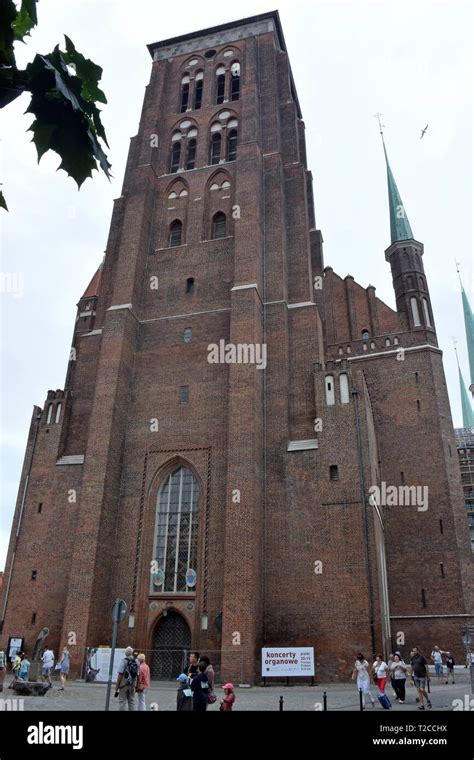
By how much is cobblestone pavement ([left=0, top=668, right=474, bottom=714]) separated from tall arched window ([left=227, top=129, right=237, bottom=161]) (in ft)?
80.2

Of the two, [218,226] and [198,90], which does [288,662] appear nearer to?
[218,226]

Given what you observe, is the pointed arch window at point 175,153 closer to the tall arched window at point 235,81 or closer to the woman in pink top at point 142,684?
the tall arched window at point 235,81

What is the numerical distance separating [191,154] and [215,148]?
1.35 m

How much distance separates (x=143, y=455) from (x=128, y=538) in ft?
10.7

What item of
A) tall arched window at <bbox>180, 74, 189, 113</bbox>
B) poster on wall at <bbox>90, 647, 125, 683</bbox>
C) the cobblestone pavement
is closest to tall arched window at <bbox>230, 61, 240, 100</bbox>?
tall arched window at <bbox>180, 74, 189, 113</bbox>

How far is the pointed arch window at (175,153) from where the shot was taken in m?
32.2

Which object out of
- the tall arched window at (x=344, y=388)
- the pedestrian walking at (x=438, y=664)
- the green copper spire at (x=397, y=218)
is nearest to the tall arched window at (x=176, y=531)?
the tall arched window at (x=344, y=388)

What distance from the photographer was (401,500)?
27344mm

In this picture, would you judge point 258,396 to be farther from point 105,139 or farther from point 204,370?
point 105,139

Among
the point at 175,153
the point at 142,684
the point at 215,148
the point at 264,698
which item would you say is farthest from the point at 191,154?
the point at 142,684

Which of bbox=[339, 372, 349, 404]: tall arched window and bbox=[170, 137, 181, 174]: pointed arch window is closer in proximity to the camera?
bbox=[339, 372, 349, 404]: tall arched window

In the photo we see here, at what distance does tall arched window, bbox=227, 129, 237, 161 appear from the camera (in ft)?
102

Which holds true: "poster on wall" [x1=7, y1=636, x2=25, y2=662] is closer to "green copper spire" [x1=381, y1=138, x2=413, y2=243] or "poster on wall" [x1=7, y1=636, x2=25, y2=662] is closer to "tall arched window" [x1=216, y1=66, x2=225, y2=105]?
"green copper spire" [x1=381, y1=138, x2=413, y2=243]
